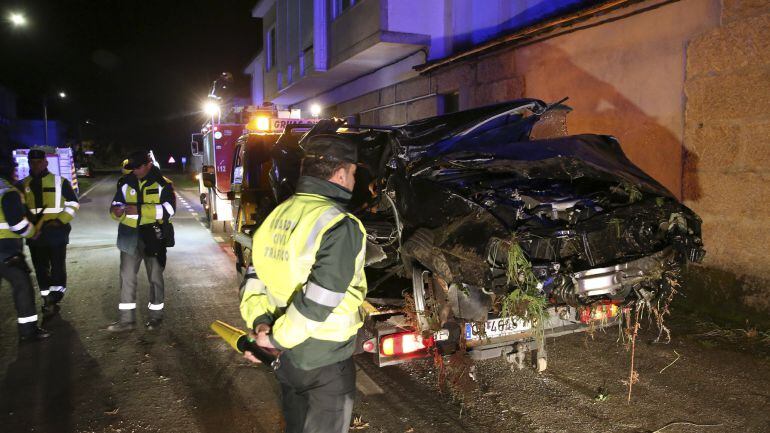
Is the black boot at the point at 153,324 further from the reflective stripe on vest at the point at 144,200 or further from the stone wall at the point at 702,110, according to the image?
the stone wall at the point at 702,110

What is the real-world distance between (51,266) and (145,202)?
1.70 meters

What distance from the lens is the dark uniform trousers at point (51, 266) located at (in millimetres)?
6195

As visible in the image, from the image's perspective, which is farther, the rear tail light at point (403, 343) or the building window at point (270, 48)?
the building window at point (270, 48)

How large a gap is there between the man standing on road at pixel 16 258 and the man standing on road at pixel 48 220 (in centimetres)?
79

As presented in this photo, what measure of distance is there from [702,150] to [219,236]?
30.6 feet

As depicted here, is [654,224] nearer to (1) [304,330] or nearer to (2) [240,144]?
(1) [304,330]

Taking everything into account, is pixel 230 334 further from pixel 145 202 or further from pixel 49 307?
pixel 49 307

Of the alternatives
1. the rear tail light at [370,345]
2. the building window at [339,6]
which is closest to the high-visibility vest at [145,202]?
the rear tail light at [370,345]

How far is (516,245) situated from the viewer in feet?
10.2

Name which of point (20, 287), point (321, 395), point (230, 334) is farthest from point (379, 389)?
point (20, 287)

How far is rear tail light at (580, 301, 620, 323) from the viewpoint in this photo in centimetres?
366

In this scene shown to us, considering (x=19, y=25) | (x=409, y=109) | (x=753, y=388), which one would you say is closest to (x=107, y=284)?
(x=753, y=388)

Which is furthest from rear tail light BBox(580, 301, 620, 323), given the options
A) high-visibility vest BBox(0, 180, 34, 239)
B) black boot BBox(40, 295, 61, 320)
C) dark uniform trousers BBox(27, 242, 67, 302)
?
dark uniform trousers BBox(27, 242, 67, 302)

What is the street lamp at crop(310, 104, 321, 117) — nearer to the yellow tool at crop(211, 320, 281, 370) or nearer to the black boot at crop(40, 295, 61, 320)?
the black boot at crop(40, 295, 61, 320)
